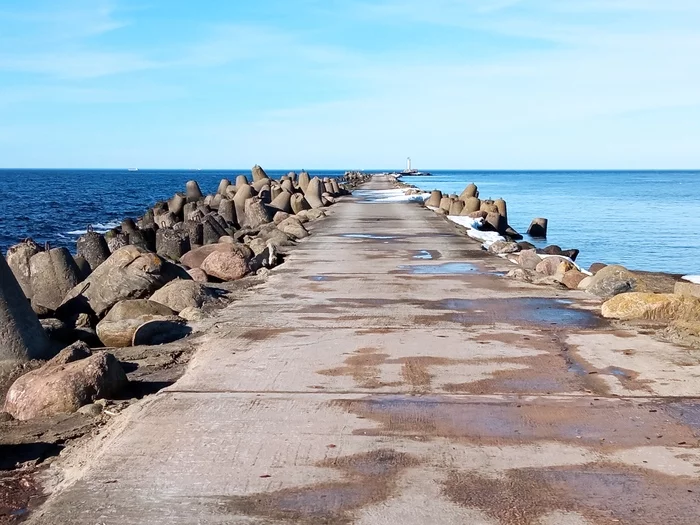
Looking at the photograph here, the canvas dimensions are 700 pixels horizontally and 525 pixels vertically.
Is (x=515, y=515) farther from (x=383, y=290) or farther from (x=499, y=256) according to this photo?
(x=499, y=256)

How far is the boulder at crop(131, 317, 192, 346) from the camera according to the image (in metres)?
7.96

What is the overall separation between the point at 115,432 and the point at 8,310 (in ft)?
7.47

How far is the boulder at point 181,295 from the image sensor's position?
9.36 meters

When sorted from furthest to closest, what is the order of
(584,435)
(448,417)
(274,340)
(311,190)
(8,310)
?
(311,190) < (274,340) < (8,310) < (448,417) < (584,435)

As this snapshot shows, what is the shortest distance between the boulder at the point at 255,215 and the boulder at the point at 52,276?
12242 mm

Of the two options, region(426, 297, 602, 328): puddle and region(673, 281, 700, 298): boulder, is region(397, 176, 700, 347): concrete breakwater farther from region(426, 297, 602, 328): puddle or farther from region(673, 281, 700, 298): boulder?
region(426, 297, 602, 328): puddle

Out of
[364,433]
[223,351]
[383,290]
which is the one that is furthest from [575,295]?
[364,433]

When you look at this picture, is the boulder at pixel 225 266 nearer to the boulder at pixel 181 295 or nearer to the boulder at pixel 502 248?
the boulder at pixel 181 295

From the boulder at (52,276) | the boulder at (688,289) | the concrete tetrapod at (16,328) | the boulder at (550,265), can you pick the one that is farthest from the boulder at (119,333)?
the boulder at (550,265)

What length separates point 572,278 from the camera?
11.6 metres

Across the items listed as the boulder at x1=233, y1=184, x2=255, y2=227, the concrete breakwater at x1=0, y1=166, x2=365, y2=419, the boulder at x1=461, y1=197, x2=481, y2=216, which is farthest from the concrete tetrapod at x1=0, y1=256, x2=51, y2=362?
the boulder at x1=461, y1=197, x2=481, y2=216

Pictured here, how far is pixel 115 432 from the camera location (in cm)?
523

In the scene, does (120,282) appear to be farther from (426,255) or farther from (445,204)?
(445,204)

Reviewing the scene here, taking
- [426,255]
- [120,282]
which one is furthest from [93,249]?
[120,282]
